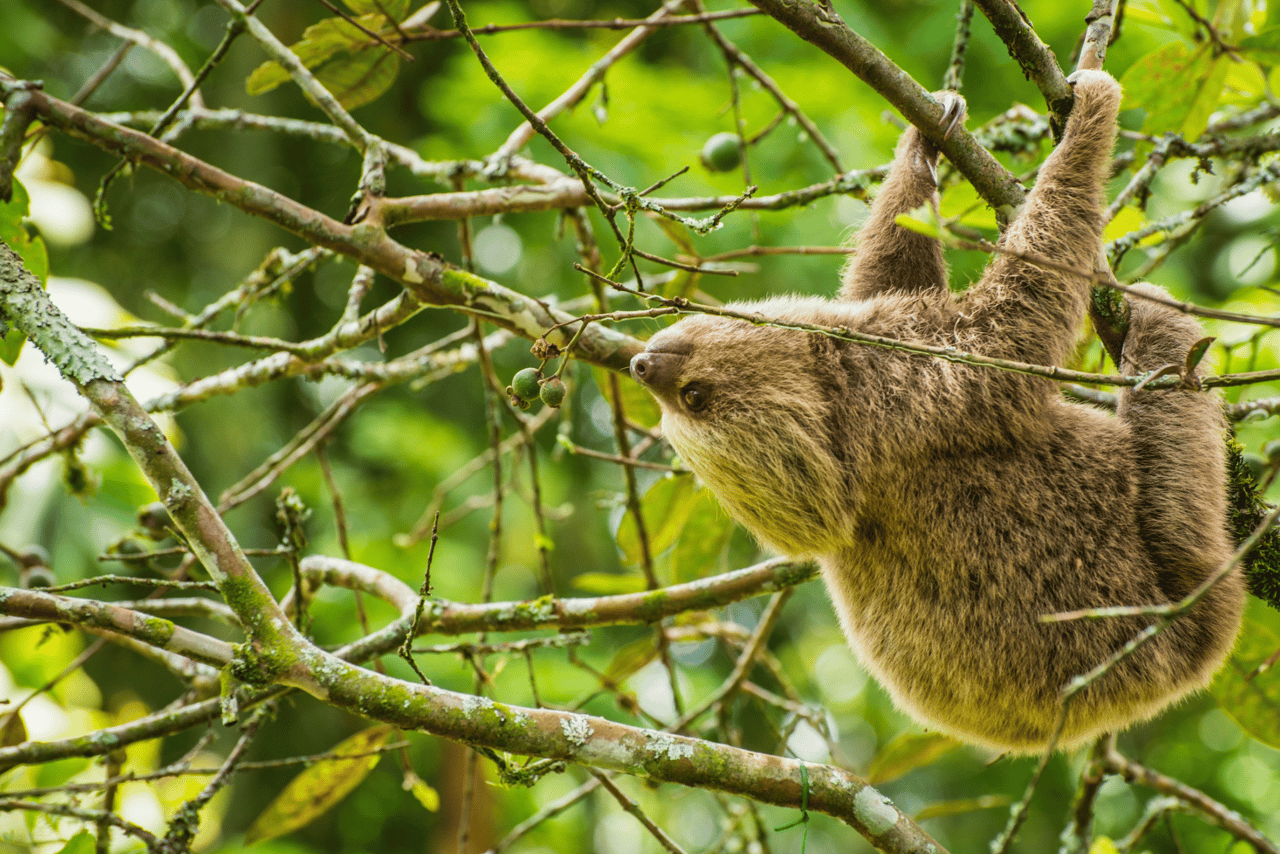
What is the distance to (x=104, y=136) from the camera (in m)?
2.78

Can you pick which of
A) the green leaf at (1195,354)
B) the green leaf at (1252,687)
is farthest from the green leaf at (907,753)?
the green leaf at (1195,354)

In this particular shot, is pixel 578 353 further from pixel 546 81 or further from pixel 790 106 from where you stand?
pixel 546 81

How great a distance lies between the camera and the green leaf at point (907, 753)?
3947 millimetres

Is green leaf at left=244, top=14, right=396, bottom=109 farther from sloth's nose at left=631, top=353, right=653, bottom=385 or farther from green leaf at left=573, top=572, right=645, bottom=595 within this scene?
green leaf at left=573, top=572, right=645, bottom=595

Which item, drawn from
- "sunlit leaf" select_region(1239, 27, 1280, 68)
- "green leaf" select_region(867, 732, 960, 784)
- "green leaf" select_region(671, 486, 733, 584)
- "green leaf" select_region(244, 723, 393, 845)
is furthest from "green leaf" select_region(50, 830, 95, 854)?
"sunlit leaf" select_region(1239, 27, 1280, 68)

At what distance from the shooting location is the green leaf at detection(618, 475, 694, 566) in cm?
404

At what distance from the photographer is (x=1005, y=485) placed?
9.81ft

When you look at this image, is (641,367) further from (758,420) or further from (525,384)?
(525,384)

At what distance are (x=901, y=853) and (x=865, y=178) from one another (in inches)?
100

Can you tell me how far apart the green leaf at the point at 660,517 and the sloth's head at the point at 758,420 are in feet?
2.10

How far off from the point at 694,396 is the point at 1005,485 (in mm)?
1137

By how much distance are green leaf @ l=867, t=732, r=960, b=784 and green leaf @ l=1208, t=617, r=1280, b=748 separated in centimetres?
110

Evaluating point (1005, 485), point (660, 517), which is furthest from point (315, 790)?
Result: point (1005, 485)

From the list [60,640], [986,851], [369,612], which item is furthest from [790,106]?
[986,851]
